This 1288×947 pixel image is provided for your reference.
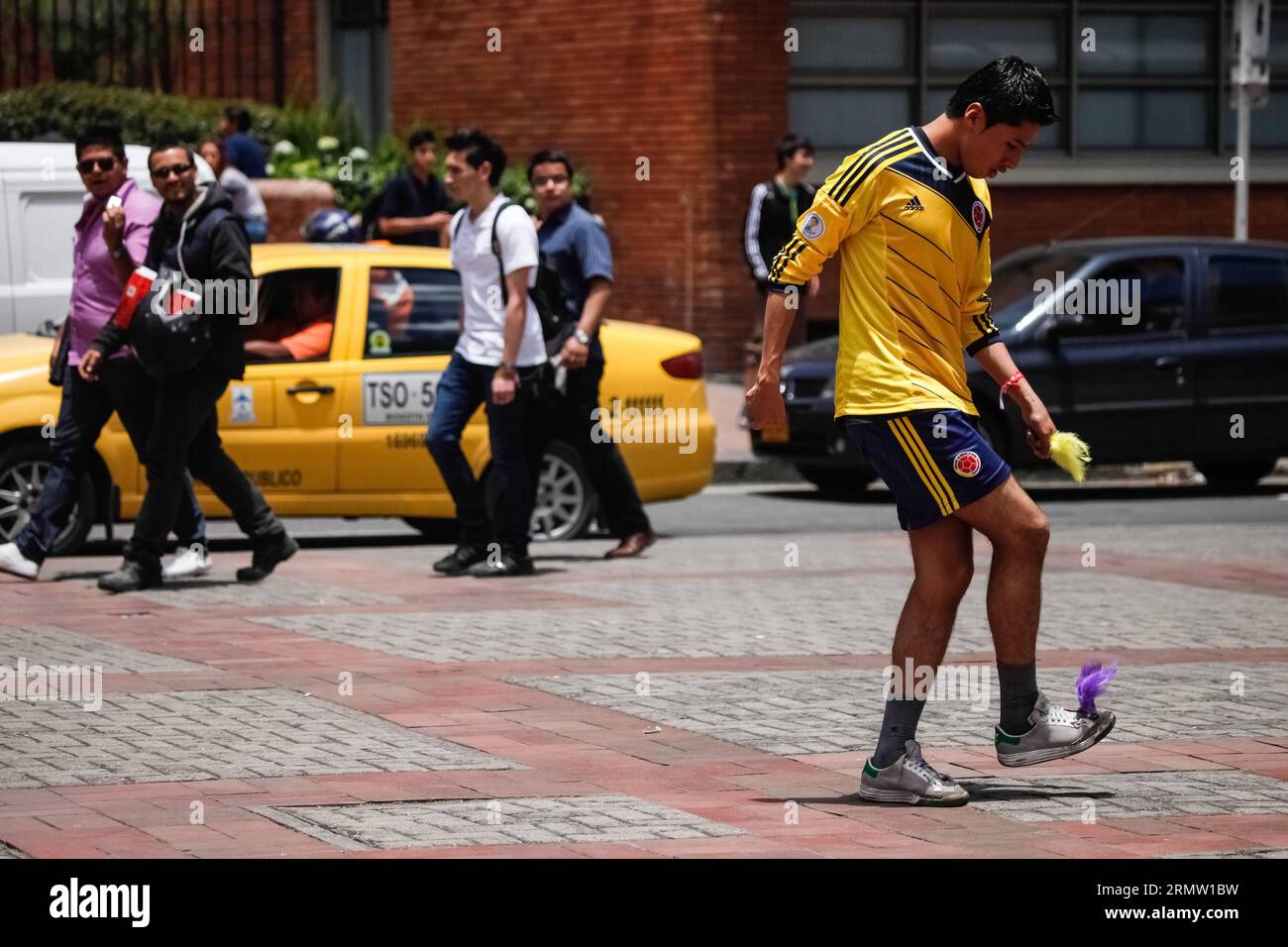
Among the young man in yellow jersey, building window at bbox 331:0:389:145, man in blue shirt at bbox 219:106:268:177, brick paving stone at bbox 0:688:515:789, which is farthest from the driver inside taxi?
building window at bbox 331:0:389:145

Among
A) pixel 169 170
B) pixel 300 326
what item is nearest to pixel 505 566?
pixel 300 326

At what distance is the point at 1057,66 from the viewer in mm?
22062

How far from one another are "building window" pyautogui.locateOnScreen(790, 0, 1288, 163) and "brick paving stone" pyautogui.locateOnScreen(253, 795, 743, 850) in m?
15.5

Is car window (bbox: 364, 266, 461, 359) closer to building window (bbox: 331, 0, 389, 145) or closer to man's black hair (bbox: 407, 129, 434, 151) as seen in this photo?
man's black hair (bbox: 407, 129, 434, 151)

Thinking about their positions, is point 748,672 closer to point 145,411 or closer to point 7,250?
point 145,411

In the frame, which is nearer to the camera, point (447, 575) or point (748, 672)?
point (748, 672)

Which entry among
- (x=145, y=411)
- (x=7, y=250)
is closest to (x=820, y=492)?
(x=7, y=250)

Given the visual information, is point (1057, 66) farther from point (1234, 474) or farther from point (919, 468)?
point (919, 468)

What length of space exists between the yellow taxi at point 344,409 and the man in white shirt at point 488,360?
0.82 meters

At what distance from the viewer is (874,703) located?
7910 millimetres

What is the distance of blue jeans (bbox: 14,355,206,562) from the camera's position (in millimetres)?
10594

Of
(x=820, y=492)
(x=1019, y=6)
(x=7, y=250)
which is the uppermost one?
(x=1019, y=6)

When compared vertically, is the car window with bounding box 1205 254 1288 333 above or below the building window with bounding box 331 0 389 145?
below
